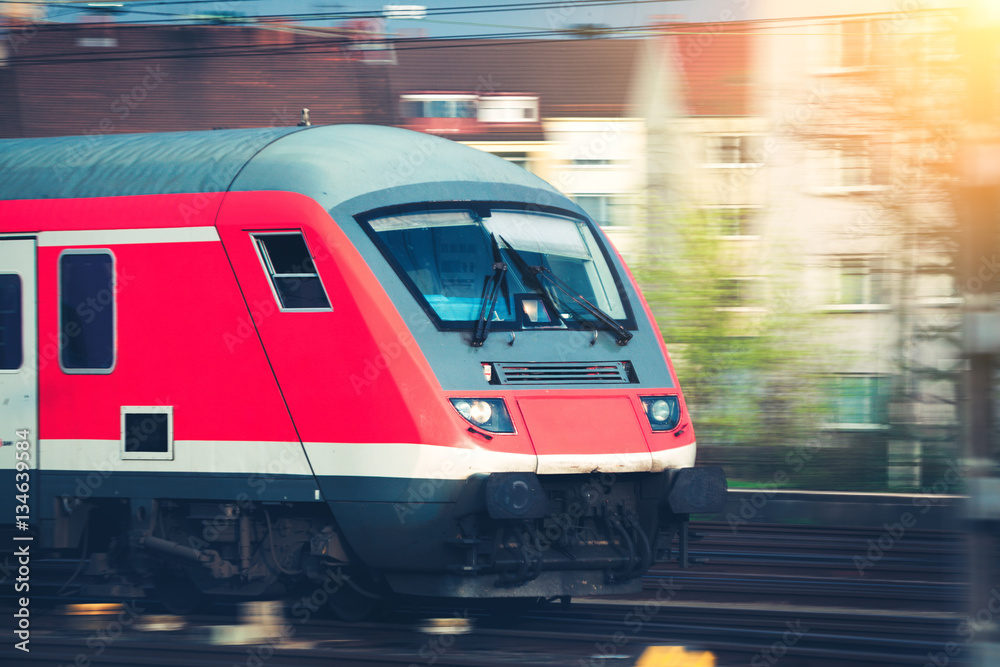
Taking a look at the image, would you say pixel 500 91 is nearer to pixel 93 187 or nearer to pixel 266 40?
pixel 266 40

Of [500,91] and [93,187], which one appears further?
→ [500,91]

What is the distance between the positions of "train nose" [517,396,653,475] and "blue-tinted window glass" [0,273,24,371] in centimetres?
324

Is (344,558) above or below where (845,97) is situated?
below

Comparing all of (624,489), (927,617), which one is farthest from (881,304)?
(624,489)

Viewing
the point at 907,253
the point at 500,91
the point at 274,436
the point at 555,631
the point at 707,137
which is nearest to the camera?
the point at 274,436

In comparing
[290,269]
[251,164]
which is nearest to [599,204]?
[251,164]

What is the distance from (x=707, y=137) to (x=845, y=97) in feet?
12.0

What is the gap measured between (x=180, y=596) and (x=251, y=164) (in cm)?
286

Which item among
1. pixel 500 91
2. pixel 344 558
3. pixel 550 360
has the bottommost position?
pixel 344 558

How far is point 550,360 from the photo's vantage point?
6.55 m

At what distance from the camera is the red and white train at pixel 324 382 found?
620 centimetres

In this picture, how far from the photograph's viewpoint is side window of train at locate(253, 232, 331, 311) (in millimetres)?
6426

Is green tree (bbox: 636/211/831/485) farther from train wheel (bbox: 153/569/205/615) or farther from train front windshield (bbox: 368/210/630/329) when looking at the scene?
train wheel (bbox: 153/569/205/615)

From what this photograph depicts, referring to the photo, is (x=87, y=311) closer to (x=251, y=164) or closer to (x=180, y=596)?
(x=251, y=164)
